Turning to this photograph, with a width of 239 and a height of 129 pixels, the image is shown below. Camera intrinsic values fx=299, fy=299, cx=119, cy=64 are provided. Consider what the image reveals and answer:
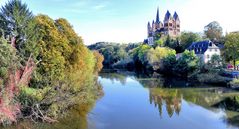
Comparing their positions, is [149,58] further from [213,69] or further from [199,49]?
[213,69]

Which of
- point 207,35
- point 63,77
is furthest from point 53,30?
point 207,35

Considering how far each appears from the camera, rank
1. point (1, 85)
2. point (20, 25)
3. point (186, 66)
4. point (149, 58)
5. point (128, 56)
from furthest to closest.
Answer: point (128, 56) < point (149, 58) < point (186, 66) < point (20, 25) < point (1, 85)

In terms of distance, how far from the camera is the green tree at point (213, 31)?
7726 centimetres

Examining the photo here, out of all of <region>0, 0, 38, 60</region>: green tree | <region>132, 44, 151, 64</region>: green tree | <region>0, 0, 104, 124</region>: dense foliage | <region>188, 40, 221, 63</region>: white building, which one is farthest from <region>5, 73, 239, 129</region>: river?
<region>132, 44, 151, 64</region>: green tree

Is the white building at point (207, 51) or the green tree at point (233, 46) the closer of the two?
the green tree at point (233, 46)

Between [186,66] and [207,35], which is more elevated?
[207,35]

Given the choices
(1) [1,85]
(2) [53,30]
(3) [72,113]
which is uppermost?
(2) [53,30]

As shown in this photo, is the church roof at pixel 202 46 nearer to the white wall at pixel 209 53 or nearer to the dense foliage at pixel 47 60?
the white wall at pixel 209 53

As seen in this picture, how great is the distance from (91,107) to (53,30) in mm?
8067

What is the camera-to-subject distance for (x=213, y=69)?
154 feet

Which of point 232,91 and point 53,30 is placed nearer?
point 53,30

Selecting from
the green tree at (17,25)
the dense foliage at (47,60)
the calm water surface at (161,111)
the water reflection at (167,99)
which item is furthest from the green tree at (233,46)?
the green tree at (17,25)

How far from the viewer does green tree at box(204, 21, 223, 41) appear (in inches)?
3042

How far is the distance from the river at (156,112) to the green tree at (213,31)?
145 feet
